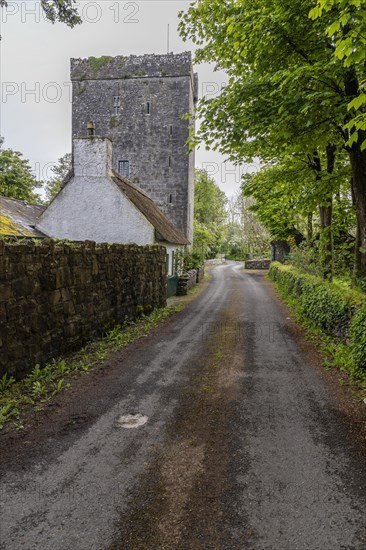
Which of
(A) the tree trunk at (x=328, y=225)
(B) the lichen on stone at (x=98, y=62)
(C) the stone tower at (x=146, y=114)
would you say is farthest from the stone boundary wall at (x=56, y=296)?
(B) the lichen on stone at (x=98, y=62)

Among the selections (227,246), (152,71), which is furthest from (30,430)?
(227,246)

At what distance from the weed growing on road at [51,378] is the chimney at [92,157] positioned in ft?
29.3

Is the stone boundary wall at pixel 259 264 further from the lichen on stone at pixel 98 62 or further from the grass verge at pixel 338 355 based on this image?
the grass verge at pixel 338 355

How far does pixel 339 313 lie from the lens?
8875mm

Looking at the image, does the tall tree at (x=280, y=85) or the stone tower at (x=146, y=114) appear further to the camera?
the stone tower at (x=146, y=114)

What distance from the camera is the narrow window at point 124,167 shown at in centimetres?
2938

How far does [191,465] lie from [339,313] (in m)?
6.21

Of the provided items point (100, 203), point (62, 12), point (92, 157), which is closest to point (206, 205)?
point (92, 157)

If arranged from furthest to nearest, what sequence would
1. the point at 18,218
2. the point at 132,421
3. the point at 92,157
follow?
1. the point at 18,218
2. the point at 92,157
3. the point at 132,421

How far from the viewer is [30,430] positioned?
15.9ft

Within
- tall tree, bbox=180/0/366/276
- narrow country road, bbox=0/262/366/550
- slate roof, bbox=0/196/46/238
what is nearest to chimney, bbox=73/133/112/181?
slate roof, bbox=0/196/46/238

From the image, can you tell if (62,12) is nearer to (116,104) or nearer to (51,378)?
(51,378)

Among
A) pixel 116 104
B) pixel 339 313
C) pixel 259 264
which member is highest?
pixel 116 104

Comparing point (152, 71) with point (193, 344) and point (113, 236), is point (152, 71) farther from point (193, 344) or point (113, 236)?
point (193, 344)
